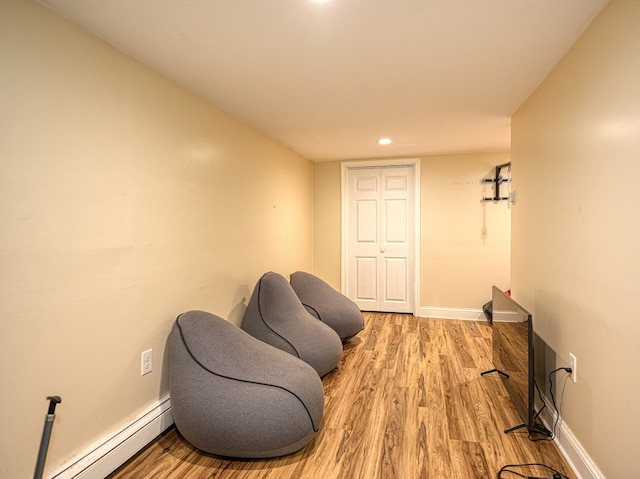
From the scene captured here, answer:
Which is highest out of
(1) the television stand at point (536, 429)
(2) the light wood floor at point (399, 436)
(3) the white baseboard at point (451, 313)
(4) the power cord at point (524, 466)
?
(3) the white baseboard at point (451, 313)

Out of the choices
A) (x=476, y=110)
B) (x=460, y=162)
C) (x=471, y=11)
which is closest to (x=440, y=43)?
(x=471, y=11)

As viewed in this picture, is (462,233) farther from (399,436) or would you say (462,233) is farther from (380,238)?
(399,436)

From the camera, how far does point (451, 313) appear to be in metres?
4.82

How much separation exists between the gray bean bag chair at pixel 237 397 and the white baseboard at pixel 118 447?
0.21m

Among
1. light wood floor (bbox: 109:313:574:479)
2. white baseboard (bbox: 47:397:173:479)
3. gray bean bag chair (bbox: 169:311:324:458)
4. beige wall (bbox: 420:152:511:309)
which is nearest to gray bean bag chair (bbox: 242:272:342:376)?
light wood floor (bbox: 109:313:574:479)

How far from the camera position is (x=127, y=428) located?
1.93 metres

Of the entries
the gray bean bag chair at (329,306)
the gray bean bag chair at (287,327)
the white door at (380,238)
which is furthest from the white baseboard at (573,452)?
the white door at (380,238)

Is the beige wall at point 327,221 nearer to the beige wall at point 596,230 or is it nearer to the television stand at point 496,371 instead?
the television stand at point 496,371

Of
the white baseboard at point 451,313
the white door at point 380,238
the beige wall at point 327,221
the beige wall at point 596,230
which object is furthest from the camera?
the beige wall at point 327,221

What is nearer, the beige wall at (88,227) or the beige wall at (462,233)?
the beige wall at (88,227)

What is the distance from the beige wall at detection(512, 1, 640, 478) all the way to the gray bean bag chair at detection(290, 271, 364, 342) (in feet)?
5.92

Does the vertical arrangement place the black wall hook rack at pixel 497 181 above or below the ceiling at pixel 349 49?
below

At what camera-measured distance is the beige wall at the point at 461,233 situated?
4602mm

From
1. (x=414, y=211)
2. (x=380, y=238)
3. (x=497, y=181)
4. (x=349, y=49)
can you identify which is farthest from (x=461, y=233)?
(x=349, y=49)
